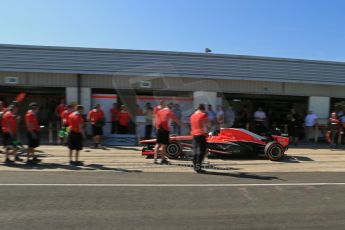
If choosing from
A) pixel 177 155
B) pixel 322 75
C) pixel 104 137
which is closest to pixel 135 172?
pixel 177 155

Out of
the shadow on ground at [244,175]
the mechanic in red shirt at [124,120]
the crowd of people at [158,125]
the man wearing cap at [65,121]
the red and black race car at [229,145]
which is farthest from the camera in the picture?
the mechanic in red shirt at [124,120]

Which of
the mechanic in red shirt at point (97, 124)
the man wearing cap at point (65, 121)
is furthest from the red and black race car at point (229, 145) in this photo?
the man wearing cap at point (65, 121)

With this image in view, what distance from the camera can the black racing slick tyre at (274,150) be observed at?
36.5 ft

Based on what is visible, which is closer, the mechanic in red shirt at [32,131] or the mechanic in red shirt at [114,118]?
the mechanic in red shirt at [32,131]

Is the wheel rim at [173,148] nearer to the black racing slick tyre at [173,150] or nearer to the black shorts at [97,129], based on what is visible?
the black racing slick tyre at [173,150]

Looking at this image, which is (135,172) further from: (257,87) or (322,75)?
(322,75)

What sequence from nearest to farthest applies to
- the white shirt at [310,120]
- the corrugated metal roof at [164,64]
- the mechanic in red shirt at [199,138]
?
the mechanic in red shirt at [199,138], the corrugated metal roof at [164,64], the white shirt at [310,120]

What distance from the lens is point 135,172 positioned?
9.05 metres

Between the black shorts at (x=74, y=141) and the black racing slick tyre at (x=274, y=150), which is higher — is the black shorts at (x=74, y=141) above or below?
above

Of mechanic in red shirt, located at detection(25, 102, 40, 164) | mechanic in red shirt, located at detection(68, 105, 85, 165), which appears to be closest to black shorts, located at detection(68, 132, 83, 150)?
mechanic in red shirt, located at detection(68, 105, 85, 165)
